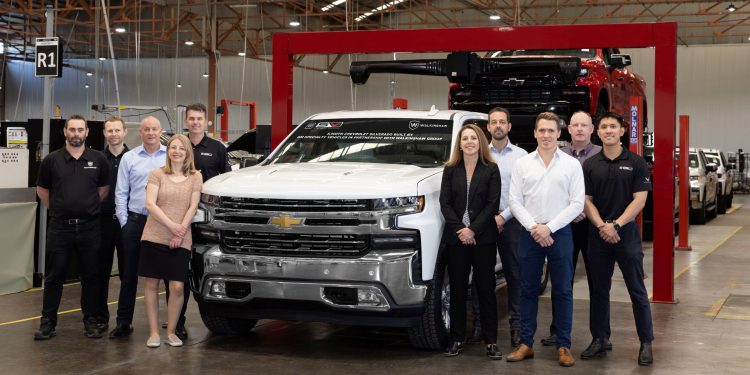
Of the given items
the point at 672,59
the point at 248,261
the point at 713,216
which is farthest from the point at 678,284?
the point at 713,216

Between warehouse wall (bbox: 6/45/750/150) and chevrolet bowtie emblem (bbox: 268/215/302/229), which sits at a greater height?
warehouse wall (bbox: 6/45/750/150)

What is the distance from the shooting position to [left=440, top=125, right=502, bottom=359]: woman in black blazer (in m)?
6.21

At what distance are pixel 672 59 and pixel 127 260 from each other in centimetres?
541

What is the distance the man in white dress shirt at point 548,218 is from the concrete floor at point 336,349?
1.23ft

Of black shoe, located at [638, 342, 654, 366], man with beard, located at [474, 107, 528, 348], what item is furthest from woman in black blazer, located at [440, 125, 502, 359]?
black shoe, located at [638, 342, 654, 366]

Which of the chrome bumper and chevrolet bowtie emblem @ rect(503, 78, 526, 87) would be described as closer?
the chrome bumper

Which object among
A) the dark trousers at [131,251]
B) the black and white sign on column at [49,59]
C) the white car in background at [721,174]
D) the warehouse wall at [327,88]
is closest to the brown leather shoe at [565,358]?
the dark trousers at [131,251]

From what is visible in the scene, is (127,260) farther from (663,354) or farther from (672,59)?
(672,59)

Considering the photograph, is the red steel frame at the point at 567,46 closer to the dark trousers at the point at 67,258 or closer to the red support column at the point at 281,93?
the red support column at the point at 281,93

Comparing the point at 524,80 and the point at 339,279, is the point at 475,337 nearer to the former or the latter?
the point at 339,279

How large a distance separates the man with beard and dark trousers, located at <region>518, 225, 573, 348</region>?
39cm

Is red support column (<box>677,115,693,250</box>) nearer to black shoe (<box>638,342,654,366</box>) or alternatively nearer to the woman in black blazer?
black shoe (<box>638,342,654,366</box>)

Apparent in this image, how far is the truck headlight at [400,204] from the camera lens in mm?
6027

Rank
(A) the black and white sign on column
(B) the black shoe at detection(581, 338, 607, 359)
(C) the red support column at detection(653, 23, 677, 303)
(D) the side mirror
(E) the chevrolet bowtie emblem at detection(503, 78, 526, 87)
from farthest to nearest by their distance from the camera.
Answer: (D) the side mirror → (E) the chevrolet bowtie emblem at detection(503, 78, 526, 87) → (A) the black and white sign on column → (C) the red support column at detection(653, 23, 677, 303) → (B) the black shoe at detection(581, 338, 607, 359)
